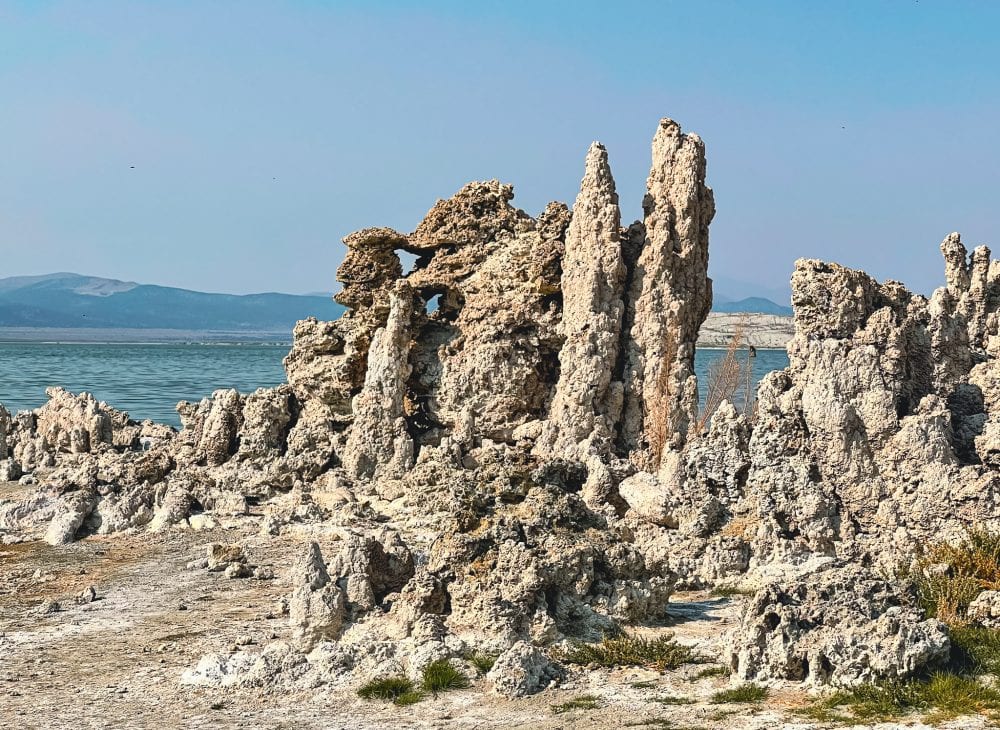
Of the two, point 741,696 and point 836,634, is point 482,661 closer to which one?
point 741,696

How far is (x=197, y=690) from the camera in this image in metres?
9.50

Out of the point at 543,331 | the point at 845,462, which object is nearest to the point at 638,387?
the point at 543,331

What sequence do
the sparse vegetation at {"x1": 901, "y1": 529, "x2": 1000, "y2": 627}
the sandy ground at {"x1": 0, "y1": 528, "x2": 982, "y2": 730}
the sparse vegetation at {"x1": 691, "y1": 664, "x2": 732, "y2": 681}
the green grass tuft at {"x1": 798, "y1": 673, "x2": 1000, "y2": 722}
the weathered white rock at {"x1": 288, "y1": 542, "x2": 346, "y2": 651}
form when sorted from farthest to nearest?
the weathered white rock at {"x1": 288, "y1": 542, "x2": 346, "y2": 651}, the sparse vegetation at {"x1": 901, "y1": 529, "x2": 1000, "y2": 627}, the sparse vegetation at {"x1": 691, "y1": 664, "x2": 732, "y2": 681}, the sandy ground at {"x1": 0, "y1": 528, "x2": 982, "y2": 730}, the green grass tuft at {"x1": 798, "y1": 673, "x2": 1000, "y2": 722}

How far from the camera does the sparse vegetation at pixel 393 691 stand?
910cm

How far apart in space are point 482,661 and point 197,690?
2.26 m

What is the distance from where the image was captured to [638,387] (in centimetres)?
1794

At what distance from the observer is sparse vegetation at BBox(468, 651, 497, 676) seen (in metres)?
9.56

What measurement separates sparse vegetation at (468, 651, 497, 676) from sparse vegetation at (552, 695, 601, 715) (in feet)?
2.90

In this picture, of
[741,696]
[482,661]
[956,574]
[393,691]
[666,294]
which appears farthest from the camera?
[666,294]

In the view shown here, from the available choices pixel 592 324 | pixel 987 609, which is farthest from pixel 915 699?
pixel 592 324

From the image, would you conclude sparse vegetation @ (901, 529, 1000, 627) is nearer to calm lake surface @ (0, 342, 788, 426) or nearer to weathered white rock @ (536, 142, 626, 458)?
weathered white rock @ (536, 142, 626, 458)

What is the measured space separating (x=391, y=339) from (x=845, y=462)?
27.0 feet

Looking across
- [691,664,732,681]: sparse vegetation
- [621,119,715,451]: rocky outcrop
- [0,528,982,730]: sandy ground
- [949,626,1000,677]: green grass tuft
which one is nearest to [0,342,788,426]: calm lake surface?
[621,119,715,451]: rocky outcrop

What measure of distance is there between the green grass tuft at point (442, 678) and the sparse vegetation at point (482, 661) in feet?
0.56
